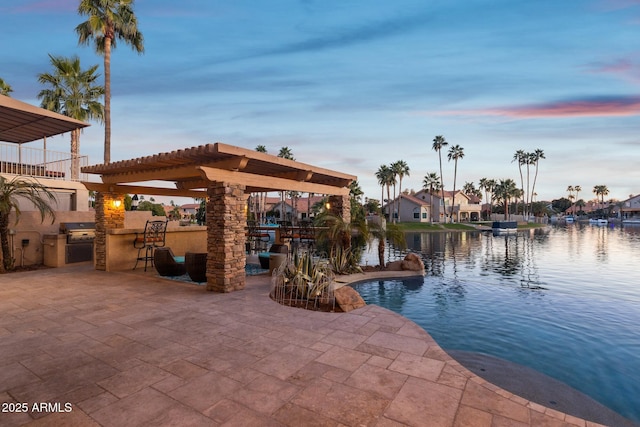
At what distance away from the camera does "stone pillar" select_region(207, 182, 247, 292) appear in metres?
7.55

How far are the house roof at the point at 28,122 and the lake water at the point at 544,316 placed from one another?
12930 mm

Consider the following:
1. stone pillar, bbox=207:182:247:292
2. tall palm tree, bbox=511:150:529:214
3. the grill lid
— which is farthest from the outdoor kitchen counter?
tall palm tree, bbox=511:150:529:214

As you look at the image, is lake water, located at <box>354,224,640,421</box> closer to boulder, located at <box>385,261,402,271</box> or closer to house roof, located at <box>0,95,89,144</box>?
boulder, located at <box>385,261,402,271</box>

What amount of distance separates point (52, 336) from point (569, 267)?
1905cm

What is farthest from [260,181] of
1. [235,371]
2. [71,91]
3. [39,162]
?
[71,91]

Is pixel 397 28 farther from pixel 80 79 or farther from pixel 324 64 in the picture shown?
pixel 80 79

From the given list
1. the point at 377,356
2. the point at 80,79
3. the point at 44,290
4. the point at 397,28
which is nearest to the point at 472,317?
the point at 377,356

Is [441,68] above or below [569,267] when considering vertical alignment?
above

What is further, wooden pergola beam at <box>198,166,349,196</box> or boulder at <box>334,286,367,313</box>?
wooden pergola beam at <box>198,166,349,196</box>

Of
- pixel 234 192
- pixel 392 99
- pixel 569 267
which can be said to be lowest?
pixel 569 267

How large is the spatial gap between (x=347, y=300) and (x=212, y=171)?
4.18m

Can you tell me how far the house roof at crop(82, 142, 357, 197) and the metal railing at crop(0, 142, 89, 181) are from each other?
5.90m

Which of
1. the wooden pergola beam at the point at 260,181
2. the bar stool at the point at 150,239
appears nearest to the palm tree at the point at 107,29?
the bar stool at the point at 150,239

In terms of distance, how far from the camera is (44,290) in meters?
7.72
